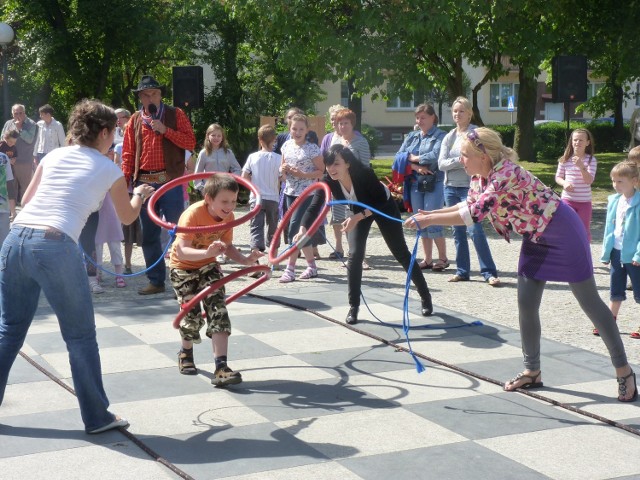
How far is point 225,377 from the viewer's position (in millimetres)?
6812

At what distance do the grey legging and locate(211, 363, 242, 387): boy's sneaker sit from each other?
1994mm

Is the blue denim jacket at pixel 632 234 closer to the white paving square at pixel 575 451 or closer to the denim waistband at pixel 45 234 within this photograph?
the white paving square at pixel 575 451

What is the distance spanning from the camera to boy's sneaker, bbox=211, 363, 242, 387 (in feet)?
22.4

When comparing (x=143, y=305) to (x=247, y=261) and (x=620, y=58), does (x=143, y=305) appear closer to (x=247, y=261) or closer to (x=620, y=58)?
(x=247, y=261)

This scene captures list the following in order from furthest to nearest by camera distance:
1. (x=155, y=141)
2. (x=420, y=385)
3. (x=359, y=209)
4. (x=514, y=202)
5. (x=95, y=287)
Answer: (x=95, y=287) < (x=155, y=141) < (x=359, y=209) < (x=420, y=385) < (x=514, y=202)

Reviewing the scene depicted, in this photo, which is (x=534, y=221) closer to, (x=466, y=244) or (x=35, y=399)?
(x=35, y=399)

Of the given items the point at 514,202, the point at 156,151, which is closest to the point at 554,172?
the point at 156,151

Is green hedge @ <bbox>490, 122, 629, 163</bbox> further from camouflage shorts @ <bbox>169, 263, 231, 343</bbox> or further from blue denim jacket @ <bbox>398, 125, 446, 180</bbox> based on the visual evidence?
camouflage shorts @ <bbox>169, 263, 231, 343</bbox>

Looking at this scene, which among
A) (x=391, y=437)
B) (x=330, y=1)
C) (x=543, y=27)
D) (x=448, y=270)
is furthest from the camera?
(x=543, y=27)

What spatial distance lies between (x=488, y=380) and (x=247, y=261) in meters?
1.89

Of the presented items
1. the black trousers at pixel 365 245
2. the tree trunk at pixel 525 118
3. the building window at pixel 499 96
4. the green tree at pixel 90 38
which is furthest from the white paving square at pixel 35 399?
the building window at pixel 499 96

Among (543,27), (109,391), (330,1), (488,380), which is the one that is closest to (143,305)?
(109,391)

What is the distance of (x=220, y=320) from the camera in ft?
22.8

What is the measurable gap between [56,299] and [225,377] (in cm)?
159
